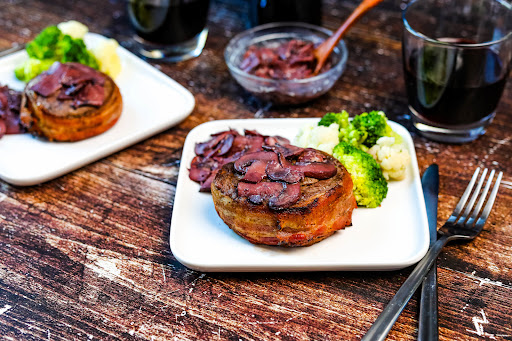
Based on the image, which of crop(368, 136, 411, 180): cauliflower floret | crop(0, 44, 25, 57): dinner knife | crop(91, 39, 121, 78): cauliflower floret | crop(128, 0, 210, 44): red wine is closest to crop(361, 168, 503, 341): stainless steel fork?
crop(368, 136, 411, 180): cauliflower floret

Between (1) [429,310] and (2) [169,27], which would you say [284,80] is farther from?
(1) [429,310]

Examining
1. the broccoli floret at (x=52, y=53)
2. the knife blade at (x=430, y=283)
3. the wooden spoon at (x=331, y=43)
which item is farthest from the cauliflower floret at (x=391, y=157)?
the broccoli floret at (x=52, y=53)

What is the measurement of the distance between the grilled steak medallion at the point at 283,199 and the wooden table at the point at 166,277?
181mm

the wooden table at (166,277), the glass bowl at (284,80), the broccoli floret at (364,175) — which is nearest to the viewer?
the wooden table at (166,277)

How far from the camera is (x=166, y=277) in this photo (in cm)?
204

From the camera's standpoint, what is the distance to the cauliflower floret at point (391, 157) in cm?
228

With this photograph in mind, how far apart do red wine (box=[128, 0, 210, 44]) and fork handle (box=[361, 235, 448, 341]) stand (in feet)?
6.95

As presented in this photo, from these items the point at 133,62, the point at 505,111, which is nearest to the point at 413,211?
the point at 505,111

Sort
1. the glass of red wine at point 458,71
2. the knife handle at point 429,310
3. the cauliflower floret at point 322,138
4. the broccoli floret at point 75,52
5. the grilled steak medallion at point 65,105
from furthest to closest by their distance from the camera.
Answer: the broccoli floret at point 75,52 < the grilled steak medallion at point 65,105 < the glass of red wine at point 458,71 < the cauliflower floret at point 322,138 < the knife handle at point 429,310

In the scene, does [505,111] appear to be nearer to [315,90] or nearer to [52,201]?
[315,90]

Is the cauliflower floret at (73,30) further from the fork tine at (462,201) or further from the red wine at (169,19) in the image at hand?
the fork tine at (462,201)

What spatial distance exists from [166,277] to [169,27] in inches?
74.0

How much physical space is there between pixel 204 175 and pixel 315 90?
94cm

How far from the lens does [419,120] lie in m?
2.78
